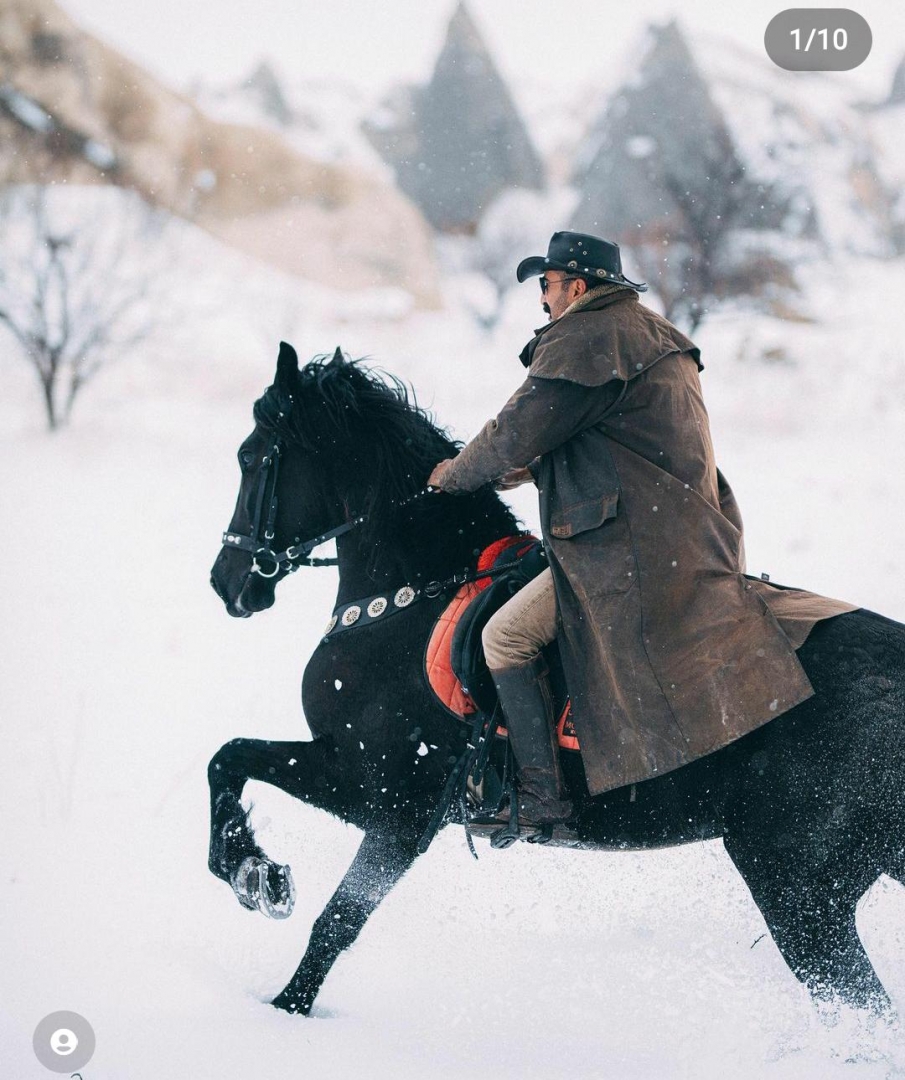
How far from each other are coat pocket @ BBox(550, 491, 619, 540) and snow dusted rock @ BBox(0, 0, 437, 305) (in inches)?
630

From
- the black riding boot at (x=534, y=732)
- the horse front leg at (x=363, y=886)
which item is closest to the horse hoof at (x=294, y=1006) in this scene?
the horse front leg at (x=363, y=886)

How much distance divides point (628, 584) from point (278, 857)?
3.67 metres

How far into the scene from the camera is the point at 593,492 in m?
3.02

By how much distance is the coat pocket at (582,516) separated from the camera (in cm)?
297

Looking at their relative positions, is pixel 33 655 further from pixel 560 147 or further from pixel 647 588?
pixel 560 147

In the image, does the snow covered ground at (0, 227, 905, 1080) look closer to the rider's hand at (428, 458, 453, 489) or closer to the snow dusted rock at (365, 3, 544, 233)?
the rider's hand at (428, 458, 453, 489)

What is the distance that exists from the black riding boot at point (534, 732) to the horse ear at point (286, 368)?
1326mm

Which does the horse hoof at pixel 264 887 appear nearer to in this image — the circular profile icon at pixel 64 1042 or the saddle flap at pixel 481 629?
the circular profile icon at pixel 64 1042

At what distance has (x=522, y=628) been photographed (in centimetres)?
310

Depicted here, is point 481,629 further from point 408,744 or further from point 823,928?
point 823,928

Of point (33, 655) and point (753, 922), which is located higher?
point (33, 655)

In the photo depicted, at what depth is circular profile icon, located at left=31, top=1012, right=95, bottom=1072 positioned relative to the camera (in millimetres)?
3146

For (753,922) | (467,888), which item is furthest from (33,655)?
(753,922)

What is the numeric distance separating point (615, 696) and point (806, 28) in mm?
3471
